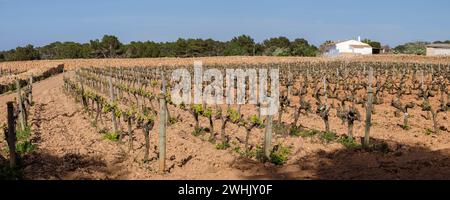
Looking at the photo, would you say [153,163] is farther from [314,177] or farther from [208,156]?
[314,177]

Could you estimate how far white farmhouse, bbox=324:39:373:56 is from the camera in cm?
9469

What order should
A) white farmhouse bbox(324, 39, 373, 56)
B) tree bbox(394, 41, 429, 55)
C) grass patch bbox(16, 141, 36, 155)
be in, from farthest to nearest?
white farmhouse bbox(324, 39, 373, 56) < tree bbox(394, 41, 429, 55) < grass patch bbox(16, 141, 36, 155)

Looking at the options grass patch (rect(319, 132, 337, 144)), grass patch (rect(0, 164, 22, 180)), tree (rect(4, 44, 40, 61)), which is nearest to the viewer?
grass patch (rect(0, 164, 22, 180))

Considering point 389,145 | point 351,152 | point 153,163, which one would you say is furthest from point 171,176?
point 389,145

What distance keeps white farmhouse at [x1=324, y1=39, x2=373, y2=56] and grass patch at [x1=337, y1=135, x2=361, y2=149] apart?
82.0 metres

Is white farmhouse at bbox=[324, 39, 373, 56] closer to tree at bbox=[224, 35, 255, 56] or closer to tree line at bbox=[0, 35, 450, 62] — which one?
tree line at bbox=[0, 35, 450, 62]

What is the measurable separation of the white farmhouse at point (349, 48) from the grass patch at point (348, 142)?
8204cm

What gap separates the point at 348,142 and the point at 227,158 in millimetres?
3089

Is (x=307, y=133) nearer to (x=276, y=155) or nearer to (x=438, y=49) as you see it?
(x=276, y=155)

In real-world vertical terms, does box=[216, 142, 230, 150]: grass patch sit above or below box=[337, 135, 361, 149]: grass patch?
below

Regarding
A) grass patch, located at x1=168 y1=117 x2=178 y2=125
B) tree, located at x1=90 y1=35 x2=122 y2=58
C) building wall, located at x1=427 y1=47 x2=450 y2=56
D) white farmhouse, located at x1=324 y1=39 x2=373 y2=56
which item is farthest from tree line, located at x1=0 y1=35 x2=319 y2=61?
grass patch, located at x1=168 y1=117 x2=178 y2=125

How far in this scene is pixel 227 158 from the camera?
10.5 m

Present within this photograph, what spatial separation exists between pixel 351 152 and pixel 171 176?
4.04 meters

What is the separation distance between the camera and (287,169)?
9.45m
